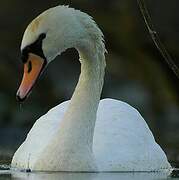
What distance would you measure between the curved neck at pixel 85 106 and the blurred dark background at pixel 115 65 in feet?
21.9

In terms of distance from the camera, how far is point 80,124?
31.2 ft

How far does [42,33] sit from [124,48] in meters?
9.02

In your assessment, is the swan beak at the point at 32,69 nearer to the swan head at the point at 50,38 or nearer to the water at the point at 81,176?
the swan head at the point at 50,38

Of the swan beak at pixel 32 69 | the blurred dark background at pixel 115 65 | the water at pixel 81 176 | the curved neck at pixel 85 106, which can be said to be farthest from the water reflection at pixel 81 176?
the blurred dark background at pixel 115 65

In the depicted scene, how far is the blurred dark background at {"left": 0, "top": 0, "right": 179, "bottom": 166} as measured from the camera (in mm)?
17266

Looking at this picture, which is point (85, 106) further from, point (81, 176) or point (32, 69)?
point (32, 69)

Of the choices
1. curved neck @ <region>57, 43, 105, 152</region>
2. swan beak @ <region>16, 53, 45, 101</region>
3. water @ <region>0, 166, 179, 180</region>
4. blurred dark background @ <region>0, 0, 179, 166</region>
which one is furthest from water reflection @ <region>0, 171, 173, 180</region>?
blurred dark background @ <region>0, 0, 179, 166</region>

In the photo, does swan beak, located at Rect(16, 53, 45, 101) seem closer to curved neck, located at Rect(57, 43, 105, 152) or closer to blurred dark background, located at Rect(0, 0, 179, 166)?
curved neck, located at Rect(57, 43, 105, 152)

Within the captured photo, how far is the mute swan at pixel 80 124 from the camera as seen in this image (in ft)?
29.3

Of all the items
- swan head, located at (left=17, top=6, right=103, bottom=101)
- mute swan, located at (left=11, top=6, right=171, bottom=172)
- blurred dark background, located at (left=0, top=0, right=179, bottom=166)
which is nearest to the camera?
swan head, located at (left=17, top=6, right=103, bottom=101)

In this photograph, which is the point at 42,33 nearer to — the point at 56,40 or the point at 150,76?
the point at 56,40

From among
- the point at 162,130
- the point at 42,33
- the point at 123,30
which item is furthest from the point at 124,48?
the point at 42,33

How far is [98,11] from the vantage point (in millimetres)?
17969

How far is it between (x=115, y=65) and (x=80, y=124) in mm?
9144
